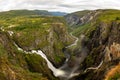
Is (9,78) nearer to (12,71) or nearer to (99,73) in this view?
(12,71)

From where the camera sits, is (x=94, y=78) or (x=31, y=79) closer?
(x=31, y=79)

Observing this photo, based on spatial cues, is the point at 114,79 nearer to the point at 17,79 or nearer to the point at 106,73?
the point at 106,73

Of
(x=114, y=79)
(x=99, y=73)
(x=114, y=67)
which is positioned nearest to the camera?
(x=114, y=79)

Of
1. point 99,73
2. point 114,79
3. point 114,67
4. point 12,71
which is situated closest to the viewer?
point 114,79

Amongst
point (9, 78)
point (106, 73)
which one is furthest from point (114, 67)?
point (9, 78)

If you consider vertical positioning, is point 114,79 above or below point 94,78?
above

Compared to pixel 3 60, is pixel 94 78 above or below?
below

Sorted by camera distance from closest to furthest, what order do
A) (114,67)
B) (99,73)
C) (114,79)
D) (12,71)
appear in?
(114,79) < (12,71) < (114,67) < (99,73)

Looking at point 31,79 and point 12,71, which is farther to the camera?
point 31,79

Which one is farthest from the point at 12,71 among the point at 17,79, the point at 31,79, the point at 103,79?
the point at 103,79
